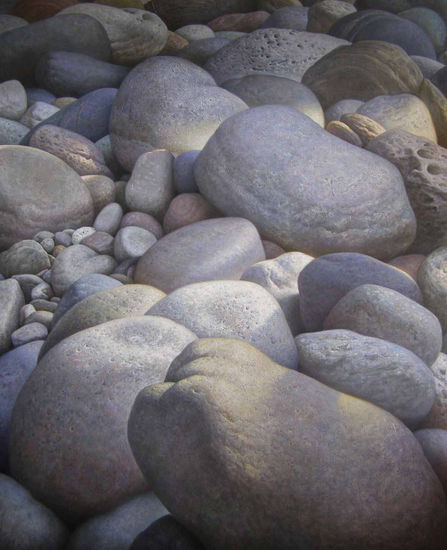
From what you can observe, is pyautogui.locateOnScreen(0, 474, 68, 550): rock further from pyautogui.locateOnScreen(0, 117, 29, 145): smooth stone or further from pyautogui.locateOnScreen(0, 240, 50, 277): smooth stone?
pyautogui.locateOnScreen(0, 117, 29, 145): smooth stone

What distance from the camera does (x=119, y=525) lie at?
5.00ft

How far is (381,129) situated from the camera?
137 inches

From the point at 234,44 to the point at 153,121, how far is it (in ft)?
5.58

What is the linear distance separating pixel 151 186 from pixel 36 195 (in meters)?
0.63

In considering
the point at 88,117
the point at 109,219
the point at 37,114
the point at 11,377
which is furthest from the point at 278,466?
the point at 37,114

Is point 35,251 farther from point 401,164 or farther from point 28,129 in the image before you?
point 401,164

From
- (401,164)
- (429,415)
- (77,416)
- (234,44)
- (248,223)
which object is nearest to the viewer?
(77,416)

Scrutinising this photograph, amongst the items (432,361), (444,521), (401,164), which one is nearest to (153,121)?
(401,164)

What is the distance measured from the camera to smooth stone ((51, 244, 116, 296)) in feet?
9.48

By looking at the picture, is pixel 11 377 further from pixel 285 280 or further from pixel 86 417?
pixel 285 280

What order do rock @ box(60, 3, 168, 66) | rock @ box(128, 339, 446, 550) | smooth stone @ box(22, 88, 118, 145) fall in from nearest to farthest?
rock @ box(128, 339, 446, 550)
smooth stone @ box(22, 88, 118, 145)
rock @ box(60, 3, 168, 66)

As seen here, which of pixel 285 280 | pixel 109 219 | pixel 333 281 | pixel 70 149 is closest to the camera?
pixel 333 281

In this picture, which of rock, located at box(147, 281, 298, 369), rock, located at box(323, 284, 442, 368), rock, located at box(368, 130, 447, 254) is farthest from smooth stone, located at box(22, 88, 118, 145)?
rock, located at box(323, 284, 442, 368)

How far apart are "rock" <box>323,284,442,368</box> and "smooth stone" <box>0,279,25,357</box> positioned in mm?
1430
